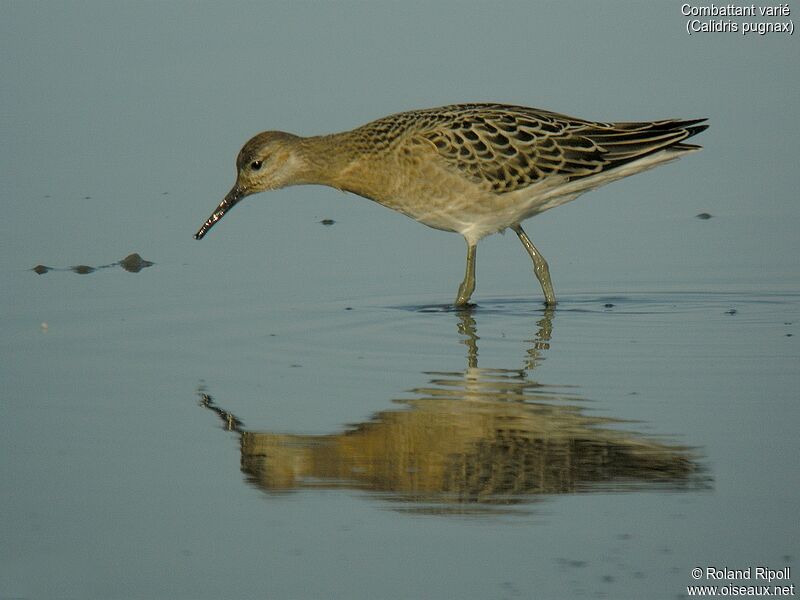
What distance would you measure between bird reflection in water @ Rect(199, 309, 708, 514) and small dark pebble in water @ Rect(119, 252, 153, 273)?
140 inches

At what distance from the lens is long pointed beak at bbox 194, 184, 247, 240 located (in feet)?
40.7

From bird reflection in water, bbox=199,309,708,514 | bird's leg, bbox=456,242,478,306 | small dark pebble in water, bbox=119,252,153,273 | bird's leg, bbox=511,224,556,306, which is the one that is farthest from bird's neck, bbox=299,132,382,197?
bird reflection in water, bbox=199,309,708,514

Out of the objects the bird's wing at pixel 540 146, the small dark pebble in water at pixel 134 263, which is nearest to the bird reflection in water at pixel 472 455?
the bird's wing at pixel 540 146

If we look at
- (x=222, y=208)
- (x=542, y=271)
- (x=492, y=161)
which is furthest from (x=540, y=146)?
(x=222, y=208)

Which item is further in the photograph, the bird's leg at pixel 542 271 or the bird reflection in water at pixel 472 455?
the bird's leg at pixel 542 271

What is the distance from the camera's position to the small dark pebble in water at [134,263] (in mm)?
11984

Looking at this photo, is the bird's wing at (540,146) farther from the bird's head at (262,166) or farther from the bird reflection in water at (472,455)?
the bird reflection in water at (472,455)

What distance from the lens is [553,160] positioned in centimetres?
1173

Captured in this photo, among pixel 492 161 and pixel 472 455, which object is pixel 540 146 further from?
pixel 472 455

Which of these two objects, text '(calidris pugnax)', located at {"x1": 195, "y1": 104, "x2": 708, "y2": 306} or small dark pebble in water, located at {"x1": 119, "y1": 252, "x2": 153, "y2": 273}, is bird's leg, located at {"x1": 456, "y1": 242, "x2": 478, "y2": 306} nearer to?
text '(calidris pugnax)', located at {"x1": 195, "y1": 104, "x2": 708, "y2": 306}

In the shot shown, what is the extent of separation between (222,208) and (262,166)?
484mm

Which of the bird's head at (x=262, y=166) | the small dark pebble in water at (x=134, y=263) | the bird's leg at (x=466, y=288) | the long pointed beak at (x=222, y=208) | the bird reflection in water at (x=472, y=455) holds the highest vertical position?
the bird's head at (x=262, y=166)

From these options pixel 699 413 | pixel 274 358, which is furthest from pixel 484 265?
pixel 699 413

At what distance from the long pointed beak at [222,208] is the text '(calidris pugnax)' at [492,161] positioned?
271 millimetres
